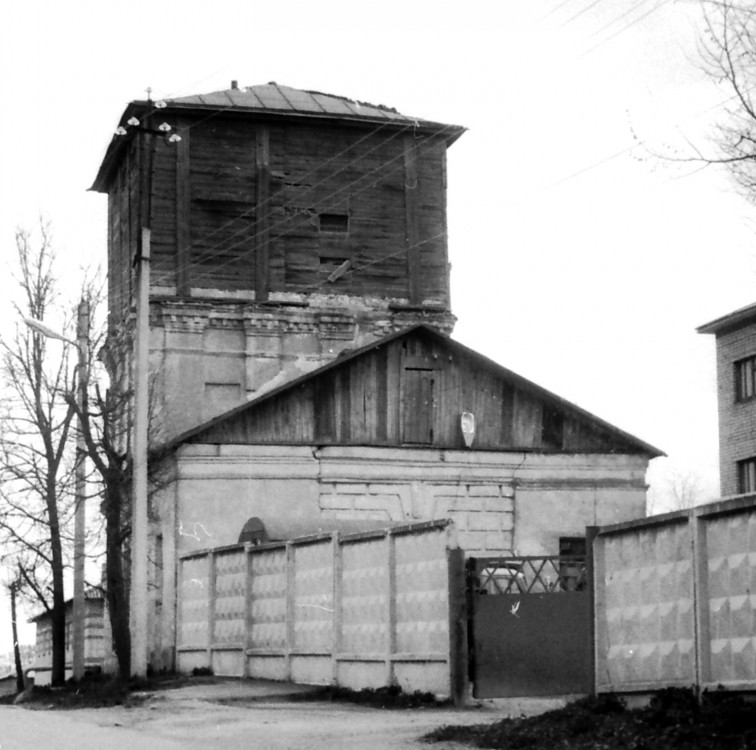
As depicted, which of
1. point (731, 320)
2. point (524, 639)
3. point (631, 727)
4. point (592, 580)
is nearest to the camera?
point (631, 727)

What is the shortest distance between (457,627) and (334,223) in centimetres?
3335

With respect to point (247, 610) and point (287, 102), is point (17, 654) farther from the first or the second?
point (247, 610)

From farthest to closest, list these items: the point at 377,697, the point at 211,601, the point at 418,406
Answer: the point at 418,406 → the point at 211,601 → the point at 377,697

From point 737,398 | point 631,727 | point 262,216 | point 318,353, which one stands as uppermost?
point 262,216

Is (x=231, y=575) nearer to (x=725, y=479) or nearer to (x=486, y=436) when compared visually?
(x=486, y=436)

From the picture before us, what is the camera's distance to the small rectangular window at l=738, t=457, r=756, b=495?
52094 mm

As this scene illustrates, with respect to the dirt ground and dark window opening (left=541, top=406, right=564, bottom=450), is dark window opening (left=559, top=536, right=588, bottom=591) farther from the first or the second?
dark window opening (left=541, top=406, right=564, bottom=450)

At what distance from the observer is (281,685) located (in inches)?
923

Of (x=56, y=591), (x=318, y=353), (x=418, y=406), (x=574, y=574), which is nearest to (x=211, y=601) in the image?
(x=574, y=574)

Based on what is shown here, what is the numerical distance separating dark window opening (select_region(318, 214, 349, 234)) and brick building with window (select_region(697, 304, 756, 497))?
1263cm

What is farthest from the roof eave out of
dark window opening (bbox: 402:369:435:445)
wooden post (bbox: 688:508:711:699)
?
wooden post (bbox: 688:508:711:699)

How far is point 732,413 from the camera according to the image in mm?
53844

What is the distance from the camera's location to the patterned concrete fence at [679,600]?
13102 mm

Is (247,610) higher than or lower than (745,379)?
lower
